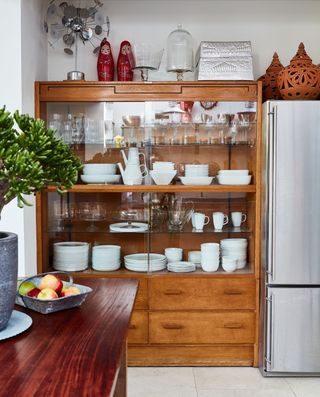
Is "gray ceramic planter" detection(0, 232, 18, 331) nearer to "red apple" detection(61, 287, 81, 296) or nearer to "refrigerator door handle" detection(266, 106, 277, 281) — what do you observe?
"red apple" detection(61, 287, 81, 296)

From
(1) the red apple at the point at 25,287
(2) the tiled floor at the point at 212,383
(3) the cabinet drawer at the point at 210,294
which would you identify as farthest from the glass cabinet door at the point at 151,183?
(1) the red apple at the point at 25,287

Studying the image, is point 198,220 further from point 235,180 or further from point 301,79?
point 301,79

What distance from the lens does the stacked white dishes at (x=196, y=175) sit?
340 cm

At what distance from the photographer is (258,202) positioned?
10.9 feet

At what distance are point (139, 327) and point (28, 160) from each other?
2.36m

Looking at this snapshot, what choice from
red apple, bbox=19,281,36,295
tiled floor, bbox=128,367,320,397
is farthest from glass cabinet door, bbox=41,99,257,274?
red apple, bbox=19,281,36,295

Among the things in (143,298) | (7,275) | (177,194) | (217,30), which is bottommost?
(143,298)

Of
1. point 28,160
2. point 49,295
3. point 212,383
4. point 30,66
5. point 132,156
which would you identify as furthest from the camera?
point 132,156

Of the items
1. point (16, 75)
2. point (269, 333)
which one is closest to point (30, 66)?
point (16, 75)

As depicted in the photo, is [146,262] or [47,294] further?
[146,262]

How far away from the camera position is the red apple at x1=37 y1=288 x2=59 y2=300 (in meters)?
1.58

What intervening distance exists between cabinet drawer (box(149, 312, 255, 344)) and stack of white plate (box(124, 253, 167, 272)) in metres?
0.32

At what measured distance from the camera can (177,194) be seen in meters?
3.49

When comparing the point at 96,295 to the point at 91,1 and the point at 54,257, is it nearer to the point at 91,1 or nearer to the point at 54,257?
the point at 54,257
